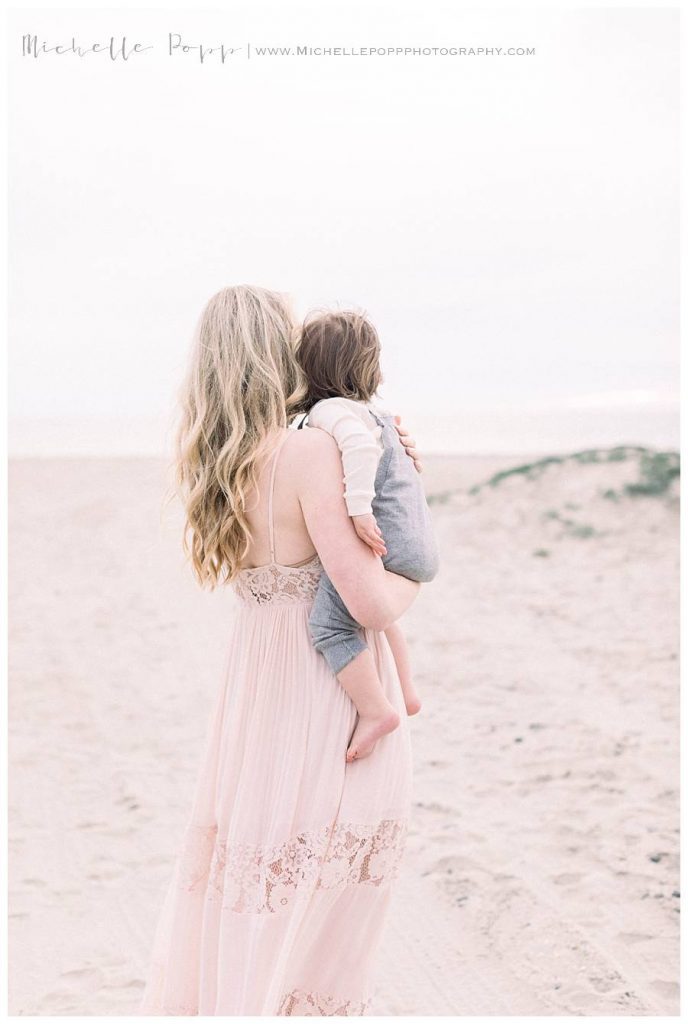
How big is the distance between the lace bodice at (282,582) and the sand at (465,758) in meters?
0.27

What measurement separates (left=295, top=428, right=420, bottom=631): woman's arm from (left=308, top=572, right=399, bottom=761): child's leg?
7 cm

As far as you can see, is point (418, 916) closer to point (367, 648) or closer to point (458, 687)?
point (367, 648)

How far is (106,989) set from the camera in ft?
10.7

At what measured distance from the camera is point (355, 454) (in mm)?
2107

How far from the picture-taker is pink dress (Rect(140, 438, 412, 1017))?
2213 mm

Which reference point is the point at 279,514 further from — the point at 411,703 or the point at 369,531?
the point at 411,703

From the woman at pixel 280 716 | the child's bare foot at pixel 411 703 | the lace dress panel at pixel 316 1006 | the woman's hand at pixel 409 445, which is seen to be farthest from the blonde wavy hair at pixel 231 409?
the lace dress panel at pixel 316 1006

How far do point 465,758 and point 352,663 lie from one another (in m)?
3.37

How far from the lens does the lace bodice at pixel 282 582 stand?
7.41ft

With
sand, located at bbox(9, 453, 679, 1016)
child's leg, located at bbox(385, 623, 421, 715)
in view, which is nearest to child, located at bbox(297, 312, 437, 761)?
child's leg, located at bbox(385, 623, 421, 715)

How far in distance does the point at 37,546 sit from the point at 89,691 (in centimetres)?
463

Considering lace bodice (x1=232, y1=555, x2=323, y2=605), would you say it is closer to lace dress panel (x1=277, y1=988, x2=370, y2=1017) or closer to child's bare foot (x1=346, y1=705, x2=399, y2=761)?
child's bare foot (x1=346, y1=705, x2=399, y2=761)

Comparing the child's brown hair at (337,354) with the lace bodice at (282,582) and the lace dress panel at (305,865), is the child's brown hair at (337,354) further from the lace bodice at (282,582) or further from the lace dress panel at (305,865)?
the lace dress panel at (305,865)

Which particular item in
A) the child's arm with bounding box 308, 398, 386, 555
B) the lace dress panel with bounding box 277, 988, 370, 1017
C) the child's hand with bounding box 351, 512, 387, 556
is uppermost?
the child's arm with bounding box 308, 398, 386, 555
